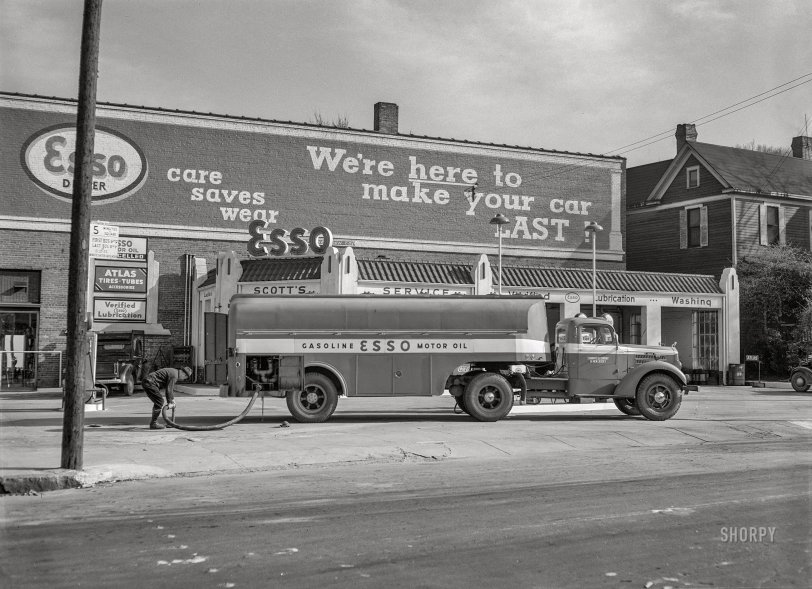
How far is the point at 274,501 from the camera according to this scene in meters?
9.70

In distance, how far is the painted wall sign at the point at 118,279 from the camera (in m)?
33.1

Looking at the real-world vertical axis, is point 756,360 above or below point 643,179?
below

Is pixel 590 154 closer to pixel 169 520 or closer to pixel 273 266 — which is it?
pixel 273 266

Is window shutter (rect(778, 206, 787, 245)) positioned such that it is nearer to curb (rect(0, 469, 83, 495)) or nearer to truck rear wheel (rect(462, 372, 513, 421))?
truck rear wheel (rect(462, 372, 513, 421))

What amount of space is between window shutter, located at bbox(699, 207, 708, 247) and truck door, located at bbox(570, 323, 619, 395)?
76.7 feet

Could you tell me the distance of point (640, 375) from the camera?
63.8ft

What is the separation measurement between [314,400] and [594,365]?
6.28 metres

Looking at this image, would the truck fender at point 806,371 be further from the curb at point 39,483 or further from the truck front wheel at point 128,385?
the curb at point 39,483

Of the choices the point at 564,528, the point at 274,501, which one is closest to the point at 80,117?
the point at 274,501

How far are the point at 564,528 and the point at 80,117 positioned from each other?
7.88 m

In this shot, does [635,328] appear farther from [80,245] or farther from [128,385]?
[80,245]

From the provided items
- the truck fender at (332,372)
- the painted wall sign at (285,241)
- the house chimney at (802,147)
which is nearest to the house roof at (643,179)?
the house chimney at (802,147)

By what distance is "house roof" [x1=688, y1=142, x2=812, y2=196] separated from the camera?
4072 cm

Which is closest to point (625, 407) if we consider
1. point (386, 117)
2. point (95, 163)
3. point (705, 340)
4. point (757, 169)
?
point (705, 340)
